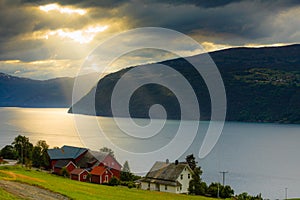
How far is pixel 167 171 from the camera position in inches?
2420

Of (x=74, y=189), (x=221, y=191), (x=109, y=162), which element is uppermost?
(x=74, y=189)

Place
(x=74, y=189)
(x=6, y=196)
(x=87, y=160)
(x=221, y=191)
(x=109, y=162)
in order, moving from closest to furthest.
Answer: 1. (x=6, y=196)
2. (x=74, y=189)
3. (x=221, y=191)
4. (x=109, y=162)
5. (x=87, y=160)

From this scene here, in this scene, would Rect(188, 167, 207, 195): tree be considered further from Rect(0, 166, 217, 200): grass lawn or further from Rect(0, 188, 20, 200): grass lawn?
Rect(0, 188, 20, 200): grass lawn

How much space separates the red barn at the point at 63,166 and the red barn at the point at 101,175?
6.52m

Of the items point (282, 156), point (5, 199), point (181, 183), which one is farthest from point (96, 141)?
point (5, 199)

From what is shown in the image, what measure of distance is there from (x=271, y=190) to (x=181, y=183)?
2967 cm

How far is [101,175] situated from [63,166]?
34.6ft

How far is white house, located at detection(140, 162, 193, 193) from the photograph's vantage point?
58.8 m

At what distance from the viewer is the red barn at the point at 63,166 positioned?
234 feet

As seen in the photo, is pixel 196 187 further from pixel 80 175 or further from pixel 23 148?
pixel 23 148

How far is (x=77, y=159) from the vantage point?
3049 inches

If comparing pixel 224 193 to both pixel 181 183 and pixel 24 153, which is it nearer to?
pixel 181 183

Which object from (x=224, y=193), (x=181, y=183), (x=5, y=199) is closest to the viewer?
(x=5, y=199)

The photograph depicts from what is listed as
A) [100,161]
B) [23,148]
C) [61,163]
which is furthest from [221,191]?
[23,148]
